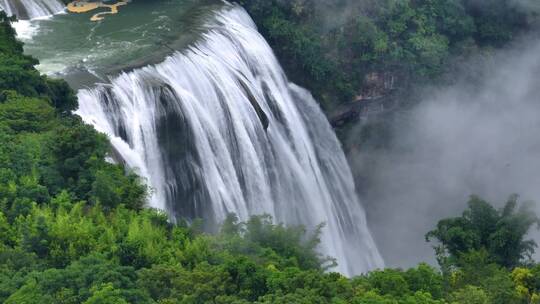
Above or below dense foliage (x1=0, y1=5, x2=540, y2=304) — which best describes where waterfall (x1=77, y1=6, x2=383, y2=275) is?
above

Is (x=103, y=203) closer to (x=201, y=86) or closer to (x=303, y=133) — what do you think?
(x=201, y=86)

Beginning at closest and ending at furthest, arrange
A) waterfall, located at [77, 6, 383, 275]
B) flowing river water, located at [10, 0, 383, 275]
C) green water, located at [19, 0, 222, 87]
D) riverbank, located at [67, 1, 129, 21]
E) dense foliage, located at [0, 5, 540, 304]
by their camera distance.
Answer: dense foliage, located at [0, 5, 540, 304] → waterfall, located at [77, 6, 383, 275] → flowing river water, located at [10, 0, 383, 275] → green water, located at [19, 0, 222, 87] → riverbank, located at [67, 1, 129, 21]

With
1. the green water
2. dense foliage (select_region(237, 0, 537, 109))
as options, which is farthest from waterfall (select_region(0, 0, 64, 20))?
dense foliage (select_region(237, 0, 537, 109))

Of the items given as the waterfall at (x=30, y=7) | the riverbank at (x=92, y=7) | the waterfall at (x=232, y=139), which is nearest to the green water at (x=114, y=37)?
the riverbank at (x=92, y=7)

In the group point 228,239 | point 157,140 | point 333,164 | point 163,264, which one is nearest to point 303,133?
point 333,164

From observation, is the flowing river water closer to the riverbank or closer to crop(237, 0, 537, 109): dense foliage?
the riverbank

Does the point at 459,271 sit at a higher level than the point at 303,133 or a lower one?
lower

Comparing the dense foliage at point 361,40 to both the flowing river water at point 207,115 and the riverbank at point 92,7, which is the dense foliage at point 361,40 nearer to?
the flowing river water at point 207,115
